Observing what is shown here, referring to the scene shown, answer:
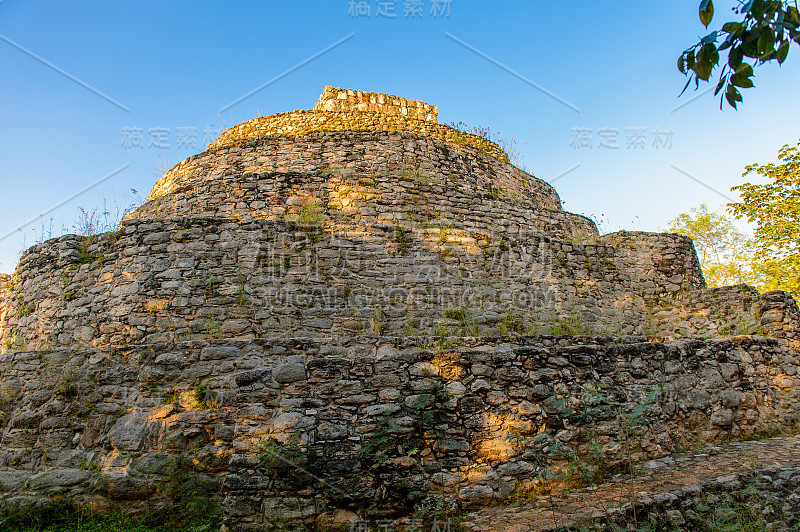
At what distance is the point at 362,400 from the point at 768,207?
51.9 feet

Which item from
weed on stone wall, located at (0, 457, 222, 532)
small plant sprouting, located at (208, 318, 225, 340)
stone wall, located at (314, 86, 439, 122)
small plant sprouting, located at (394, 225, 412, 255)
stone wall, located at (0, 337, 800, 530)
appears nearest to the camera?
stone wall, located at (0, 337, 800, 530)

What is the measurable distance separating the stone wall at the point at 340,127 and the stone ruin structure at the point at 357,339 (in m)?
0.07

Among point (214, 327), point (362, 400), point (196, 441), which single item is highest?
point (214, 327)

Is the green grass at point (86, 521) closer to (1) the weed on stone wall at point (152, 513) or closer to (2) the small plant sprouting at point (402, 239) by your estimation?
(1) the weed on stone wall at point (152, 513)

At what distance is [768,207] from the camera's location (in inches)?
536

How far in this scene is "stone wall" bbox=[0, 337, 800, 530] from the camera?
3.73m

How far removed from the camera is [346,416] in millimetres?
3926

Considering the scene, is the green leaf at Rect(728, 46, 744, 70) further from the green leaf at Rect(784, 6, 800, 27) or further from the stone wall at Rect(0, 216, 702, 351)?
the stone wall at Rect(0, 216, 702, 351)

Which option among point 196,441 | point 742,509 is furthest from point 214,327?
point 742,509

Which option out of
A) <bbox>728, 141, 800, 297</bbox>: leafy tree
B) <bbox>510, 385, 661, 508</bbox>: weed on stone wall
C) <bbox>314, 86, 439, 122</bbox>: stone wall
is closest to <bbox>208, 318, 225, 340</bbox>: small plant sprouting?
<bbox>510, 385, 661, 508</bbox>: weed on stone wall

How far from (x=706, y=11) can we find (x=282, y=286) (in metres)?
5.71

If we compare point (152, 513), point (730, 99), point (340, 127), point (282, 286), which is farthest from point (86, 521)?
point (340, 127)

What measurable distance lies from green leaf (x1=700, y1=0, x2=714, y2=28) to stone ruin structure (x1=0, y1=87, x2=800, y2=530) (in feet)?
9.94

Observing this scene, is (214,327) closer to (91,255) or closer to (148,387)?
(148,387)
